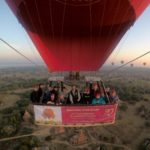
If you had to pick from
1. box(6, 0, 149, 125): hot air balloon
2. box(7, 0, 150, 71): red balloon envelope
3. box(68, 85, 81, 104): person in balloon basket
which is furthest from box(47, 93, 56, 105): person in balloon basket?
box(7, 0, 150, 71): red balloon envelope

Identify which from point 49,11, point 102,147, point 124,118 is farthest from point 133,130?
point 49,11

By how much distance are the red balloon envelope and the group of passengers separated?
348 centimetres

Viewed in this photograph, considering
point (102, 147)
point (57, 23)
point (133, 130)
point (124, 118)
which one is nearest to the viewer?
point (57, 23)

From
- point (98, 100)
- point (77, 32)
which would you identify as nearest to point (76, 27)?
point (77, 32)

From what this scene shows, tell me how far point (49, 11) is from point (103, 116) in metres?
5.25

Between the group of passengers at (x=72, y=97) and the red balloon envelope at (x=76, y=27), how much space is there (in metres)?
3.48

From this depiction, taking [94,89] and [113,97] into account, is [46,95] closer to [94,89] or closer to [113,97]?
[94,89]

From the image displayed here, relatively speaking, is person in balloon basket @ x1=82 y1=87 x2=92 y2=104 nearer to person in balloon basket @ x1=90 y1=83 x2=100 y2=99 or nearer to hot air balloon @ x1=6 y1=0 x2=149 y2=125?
person in balloon basket @ x1=90 y1=83 x2=100 y2=99

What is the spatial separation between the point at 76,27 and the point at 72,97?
4.14 metres

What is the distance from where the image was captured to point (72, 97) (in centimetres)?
1100

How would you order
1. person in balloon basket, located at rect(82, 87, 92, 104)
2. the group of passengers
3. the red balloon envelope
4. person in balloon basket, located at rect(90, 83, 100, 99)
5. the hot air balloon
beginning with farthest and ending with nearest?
the red balloon envelope < person in balloon basket, located at rect(90, 83, 100, 99) < person in balloon basket, located at rect(82, 87, 92, 104) < the group of passengers < the hot air balloon

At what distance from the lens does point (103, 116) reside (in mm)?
10680

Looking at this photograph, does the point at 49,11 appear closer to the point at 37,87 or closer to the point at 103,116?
the point at 37,87

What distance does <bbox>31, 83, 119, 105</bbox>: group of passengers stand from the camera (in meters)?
10.9
